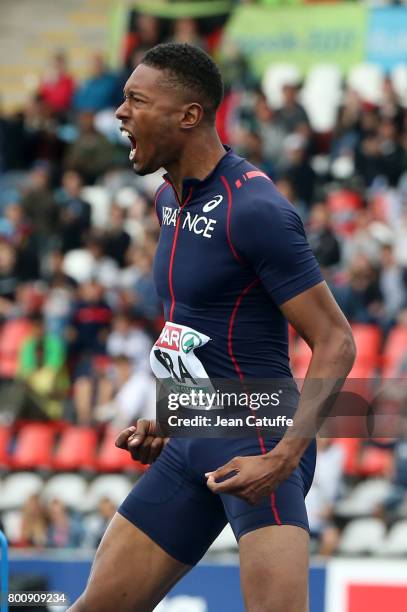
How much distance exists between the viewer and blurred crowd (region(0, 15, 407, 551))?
11273 millimetres

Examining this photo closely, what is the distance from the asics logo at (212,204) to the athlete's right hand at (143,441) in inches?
32.1

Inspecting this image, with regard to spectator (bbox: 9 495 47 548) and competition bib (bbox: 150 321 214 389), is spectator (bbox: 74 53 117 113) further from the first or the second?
competition bib (bbox: 150 321 214 389)

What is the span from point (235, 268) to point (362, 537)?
5.62 m

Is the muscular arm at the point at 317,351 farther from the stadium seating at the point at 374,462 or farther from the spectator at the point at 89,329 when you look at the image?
the spectator at the point at 89,329

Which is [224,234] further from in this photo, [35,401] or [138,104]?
[35,401]

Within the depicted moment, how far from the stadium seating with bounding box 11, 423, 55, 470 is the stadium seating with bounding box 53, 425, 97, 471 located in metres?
0.11

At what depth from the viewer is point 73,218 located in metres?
13.6

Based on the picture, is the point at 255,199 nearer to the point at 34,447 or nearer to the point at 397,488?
the point at 397,488

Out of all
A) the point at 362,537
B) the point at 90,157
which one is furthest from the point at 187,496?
the point at 90,157

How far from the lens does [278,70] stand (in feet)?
50.5

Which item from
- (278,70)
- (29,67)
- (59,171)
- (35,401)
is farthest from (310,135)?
(29,67)

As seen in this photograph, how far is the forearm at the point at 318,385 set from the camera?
4.01 metres

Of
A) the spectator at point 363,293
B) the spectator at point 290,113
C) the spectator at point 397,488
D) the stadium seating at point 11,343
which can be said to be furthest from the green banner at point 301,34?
the spectator at point 397,488

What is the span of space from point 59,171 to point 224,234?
10.8 meters
